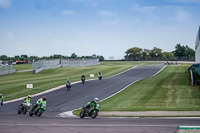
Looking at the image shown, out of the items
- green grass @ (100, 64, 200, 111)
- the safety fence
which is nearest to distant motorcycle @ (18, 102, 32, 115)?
green grass @ (100, 64, 200, 111)

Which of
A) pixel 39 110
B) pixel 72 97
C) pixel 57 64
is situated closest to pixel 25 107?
pixel 39 110

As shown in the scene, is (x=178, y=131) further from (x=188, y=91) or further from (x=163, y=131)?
(x=188, y=91)

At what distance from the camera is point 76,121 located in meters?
20.5

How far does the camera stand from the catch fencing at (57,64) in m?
83.8

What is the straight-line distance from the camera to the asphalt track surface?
55.0 ft

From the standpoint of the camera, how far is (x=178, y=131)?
15883 millimetres

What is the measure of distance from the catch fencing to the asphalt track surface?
38.1 meters

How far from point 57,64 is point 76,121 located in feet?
248

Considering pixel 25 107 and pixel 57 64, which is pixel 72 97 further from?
pixel 57 64

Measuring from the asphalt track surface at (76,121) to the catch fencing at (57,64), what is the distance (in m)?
38.1

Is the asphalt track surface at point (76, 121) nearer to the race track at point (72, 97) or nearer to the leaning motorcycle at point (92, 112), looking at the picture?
the race track at point (72, 97)

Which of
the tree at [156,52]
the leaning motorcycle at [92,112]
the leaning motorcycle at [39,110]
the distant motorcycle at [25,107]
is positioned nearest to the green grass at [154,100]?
the leaning motorcycle at [92,112]

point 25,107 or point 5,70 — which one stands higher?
point 5,70

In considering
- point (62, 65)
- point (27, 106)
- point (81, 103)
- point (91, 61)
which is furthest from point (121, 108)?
point (91, 61)
